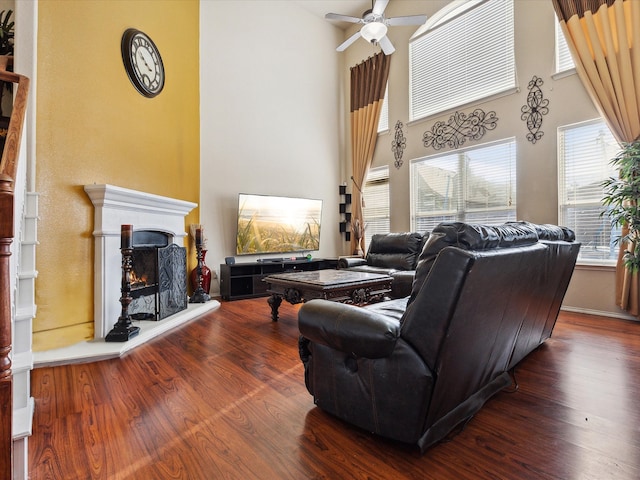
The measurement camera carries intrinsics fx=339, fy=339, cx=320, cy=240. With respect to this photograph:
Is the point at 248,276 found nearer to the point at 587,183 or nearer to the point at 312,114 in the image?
the point at 312,114

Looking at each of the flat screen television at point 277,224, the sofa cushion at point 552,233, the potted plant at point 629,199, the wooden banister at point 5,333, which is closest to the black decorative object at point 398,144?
the flat screen television at point 277,224

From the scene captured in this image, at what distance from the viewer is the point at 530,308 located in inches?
78.6

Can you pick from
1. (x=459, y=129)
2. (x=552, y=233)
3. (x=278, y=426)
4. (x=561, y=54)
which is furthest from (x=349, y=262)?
(x=561, y=54)

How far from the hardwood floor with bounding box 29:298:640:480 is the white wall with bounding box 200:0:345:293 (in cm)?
307

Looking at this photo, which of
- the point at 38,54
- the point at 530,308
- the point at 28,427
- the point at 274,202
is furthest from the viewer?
the point at 274,202

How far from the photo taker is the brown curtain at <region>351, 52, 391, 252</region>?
619 centimetres

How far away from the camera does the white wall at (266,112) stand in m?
5.15

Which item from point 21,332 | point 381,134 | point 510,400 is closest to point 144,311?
point 21,332

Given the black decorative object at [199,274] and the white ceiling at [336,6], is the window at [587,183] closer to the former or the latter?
the white ceiling at [336,6]

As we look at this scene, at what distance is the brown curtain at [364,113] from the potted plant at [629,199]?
12.2 ft

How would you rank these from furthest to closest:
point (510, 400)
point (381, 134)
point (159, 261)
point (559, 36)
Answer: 1. point (381, 134)
2. point (559, 36)
3. point (159, 261)
4. point (510, 400)

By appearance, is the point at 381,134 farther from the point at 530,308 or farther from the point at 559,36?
the point at 530,308

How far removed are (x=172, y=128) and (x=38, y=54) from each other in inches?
58.6

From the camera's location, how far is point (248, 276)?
511 centimetres
